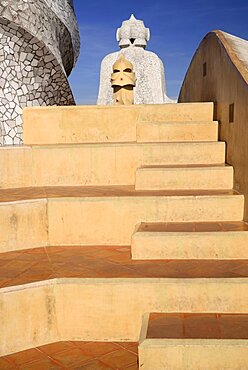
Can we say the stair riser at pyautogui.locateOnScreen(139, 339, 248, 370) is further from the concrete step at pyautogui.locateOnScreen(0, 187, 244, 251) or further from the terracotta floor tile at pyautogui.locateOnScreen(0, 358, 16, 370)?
the concrete step at pyautogui.locateOnScreen(0, 187, 244, 251)

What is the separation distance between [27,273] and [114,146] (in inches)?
79.6

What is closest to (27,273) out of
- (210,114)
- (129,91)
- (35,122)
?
(35,122)

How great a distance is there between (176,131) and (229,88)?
92cm

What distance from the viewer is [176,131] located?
16.8ft

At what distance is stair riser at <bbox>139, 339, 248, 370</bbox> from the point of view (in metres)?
2.35

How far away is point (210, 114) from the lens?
5352mm

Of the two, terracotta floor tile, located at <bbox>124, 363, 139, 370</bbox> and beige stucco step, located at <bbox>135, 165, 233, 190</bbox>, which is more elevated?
beige stucco step, located at <bbox>135, 165, 233, 190</bbox>

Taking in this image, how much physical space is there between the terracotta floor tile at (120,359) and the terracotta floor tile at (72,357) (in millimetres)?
120

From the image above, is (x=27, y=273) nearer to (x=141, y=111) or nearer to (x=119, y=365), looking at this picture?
(x=119, y=365)

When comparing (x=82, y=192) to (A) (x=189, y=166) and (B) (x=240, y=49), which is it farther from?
→ (B) (x=240, y=49)

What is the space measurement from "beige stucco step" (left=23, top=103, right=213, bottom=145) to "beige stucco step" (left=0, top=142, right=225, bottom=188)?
2.41 ft

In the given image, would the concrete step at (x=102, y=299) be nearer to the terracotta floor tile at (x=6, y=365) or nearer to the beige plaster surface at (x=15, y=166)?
the terracotta floor tile at (x=6, y=365)

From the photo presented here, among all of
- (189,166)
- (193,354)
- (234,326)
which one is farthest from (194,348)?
(189,166)

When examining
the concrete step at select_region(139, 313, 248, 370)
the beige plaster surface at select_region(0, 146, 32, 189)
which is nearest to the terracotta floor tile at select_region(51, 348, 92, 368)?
the concrete step at select_region(139, 313, 248, 370)
